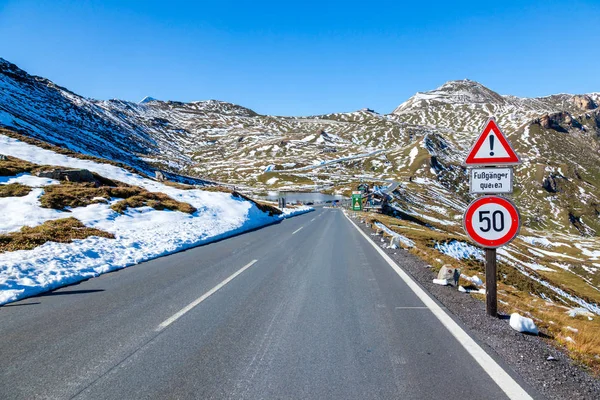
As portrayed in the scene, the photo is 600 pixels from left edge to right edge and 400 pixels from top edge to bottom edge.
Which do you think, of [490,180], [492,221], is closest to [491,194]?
[490,180]

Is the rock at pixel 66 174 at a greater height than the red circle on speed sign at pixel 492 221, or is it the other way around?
the rock at pixel 66 174

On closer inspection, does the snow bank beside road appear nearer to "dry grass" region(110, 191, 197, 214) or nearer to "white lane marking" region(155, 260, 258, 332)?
"dry grass" region(110, 191, 197, 214)

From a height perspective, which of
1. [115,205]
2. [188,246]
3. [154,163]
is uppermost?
[154,163]

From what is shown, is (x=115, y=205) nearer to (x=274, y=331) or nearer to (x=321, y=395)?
(x=274, y=331)

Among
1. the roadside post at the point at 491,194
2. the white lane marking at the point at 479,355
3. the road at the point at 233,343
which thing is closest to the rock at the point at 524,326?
the roadside post at the point at 491,194

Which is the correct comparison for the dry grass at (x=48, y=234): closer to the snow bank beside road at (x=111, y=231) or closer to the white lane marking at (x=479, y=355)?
the snow bank beside road at (x=111, y=231)

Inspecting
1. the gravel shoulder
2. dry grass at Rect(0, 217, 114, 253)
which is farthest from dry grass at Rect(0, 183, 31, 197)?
the gravel shoulder

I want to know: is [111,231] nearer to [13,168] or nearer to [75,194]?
[75,194]

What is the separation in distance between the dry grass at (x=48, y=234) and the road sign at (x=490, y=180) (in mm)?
12352

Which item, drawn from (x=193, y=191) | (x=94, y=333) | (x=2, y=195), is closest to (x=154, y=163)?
(x=193, y=191)

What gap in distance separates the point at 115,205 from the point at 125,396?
18.6 m

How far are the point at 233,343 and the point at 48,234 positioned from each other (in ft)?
37.7

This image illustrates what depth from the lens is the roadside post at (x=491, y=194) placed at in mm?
5367

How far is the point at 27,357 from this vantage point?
13.6ft
